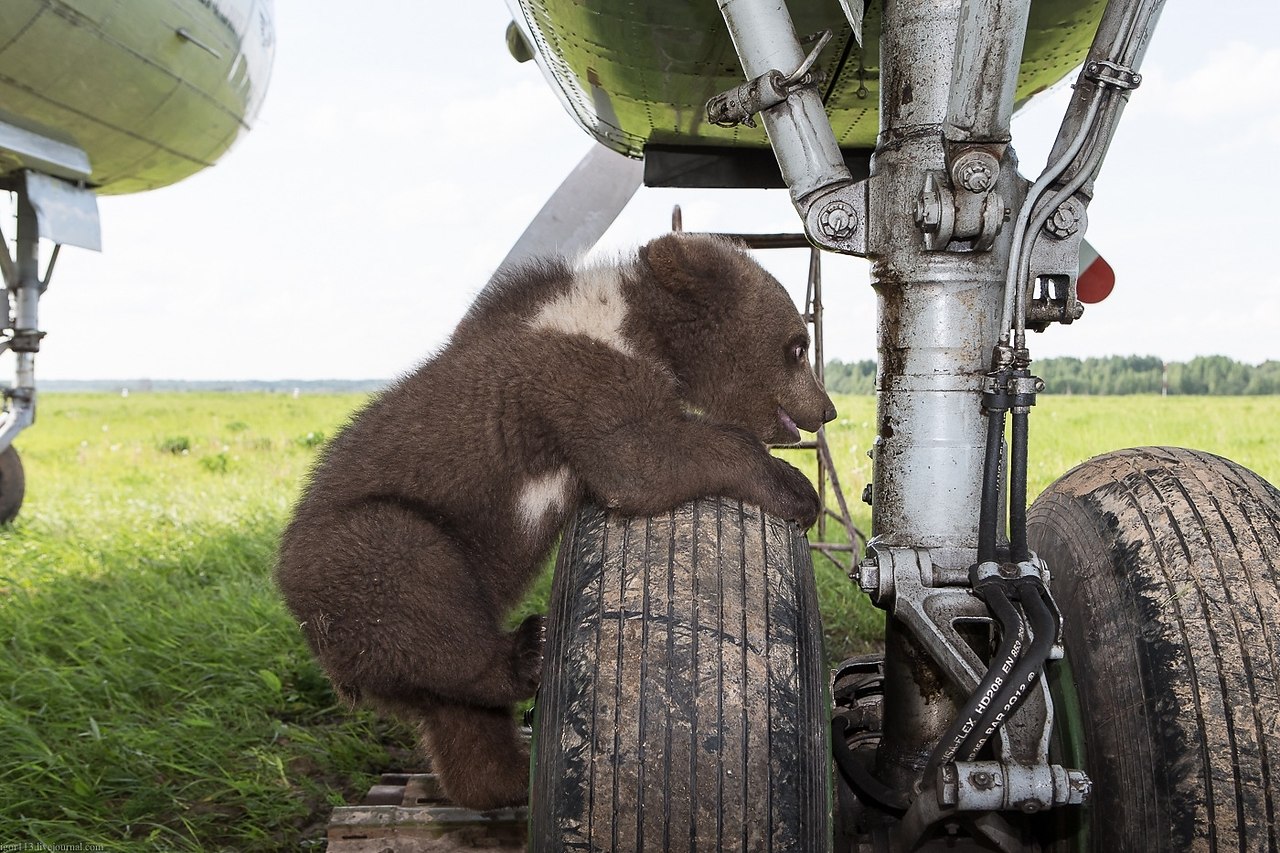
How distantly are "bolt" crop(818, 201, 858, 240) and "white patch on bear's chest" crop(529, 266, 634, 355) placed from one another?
24.2 inches

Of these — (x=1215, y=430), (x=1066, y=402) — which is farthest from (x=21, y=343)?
(x=1066, y=402)

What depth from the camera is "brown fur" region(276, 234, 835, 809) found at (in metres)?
2.32

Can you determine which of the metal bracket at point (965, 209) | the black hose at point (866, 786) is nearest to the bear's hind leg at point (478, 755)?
the black hose at point (866, 786)

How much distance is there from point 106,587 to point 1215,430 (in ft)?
44.2

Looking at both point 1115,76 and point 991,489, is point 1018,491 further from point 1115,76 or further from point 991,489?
point 1115,76

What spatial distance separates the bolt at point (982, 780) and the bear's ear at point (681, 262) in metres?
1.51

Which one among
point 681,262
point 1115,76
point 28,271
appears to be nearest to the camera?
point 1115,76

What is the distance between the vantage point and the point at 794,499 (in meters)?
2.30

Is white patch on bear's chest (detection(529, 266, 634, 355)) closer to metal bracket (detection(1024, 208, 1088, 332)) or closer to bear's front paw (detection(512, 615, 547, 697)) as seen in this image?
bear's front paw (detection(512, 615, 547, 697))

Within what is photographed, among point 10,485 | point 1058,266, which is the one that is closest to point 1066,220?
point 1058,266

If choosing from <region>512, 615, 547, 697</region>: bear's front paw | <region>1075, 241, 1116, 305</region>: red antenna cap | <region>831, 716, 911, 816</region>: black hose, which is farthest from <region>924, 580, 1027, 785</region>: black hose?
<region>1075, 241, 1116, 305</region>: red antenna cap

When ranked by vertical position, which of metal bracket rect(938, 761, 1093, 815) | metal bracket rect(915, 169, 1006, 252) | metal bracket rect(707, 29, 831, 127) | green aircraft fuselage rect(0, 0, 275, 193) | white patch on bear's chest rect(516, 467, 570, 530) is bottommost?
metal bracket rect(938, 761, 1093, 815)

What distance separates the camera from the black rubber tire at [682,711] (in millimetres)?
1728

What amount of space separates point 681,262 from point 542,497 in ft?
2.54
